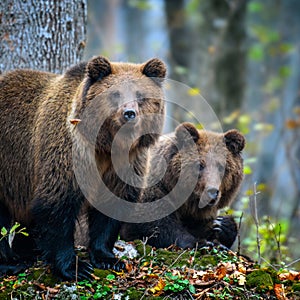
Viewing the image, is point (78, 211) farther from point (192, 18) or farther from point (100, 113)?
point (192, 18)

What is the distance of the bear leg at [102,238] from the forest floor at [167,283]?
0.60 ft

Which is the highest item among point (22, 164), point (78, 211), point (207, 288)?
point (22, 164)

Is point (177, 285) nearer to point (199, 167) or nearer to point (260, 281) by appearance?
point (260, 281)

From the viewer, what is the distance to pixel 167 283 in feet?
16.6

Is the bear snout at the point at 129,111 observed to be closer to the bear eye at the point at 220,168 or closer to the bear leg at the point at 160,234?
the bear leg at the point at 160,234

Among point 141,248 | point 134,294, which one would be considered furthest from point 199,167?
point 134,294

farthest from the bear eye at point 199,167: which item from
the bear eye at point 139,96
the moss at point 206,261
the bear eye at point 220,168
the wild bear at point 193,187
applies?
the bear eye at point 139,96

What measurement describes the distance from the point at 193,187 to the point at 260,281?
65.7 inches

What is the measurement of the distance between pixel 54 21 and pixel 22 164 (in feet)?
6.69

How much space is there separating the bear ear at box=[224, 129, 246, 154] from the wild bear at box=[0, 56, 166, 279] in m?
1.26

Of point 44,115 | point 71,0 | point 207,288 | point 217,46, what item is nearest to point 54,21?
point 71,0

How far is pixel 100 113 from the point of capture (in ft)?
17.9

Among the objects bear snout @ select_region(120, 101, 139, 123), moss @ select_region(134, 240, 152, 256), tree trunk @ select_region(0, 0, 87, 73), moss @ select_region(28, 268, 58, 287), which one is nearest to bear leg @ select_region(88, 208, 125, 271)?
moss @ select_region(134, 240, 152, 256)

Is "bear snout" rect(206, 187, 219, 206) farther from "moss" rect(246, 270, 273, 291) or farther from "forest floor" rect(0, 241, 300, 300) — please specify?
"moss" rect(246, 270, 273, 291)
